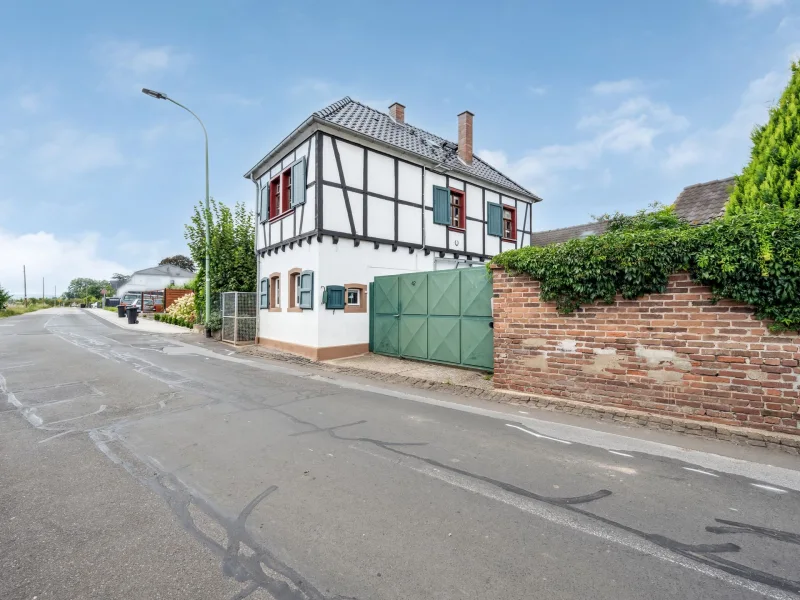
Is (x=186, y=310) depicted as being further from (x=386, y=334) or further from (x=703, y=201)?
(x=703, y=201)

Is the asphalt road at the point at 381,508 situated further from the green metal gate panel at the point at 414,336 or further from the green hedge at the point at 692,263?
the green metal gate panel at the point at 414,336

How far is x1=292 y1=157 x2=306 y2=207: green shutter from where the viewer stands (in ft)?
38.2

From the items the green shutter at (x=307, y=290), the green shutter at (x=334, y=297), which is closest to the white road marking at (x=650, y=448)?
the green shutter at (x=334, y=297)

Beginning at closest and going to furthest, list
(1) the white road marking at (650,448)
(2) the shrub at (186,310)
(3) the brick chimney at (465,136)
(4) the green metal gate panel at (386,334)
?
(1) the white road marking at (650,448), (4) the green metal gate panel at (386,334), (3) the brick chimney at (465,136), (2) the shrub at (186,310)

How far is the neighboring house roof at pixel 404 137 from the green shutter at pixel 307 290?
4232 millimetres

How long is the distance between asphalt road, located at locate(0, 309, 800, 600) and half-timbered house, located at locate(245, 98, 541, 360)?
609 centimetres

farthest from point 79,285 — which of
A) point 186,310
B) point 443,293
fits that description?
point 443,293

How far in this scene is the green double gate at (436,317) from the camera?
8.43m

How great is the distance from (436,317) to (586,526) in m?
6.83

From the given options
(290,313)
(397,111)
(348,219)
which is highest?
(397,111)

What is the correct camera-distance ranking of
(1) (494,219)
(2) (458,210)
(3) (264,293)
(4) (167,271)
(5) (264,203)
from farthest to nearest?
(4) (167,271), (1) (494,219), (2) (458,210), (5) (264,203), (3) (264,293)

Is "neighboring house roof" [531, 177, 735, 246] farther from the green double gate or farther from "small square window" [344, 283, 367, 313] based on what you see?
"small square window" [344, 283, 367, 313]

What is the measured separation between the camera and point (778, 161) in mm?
5434

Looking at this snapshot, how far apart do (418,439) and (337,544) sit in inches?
82.5
